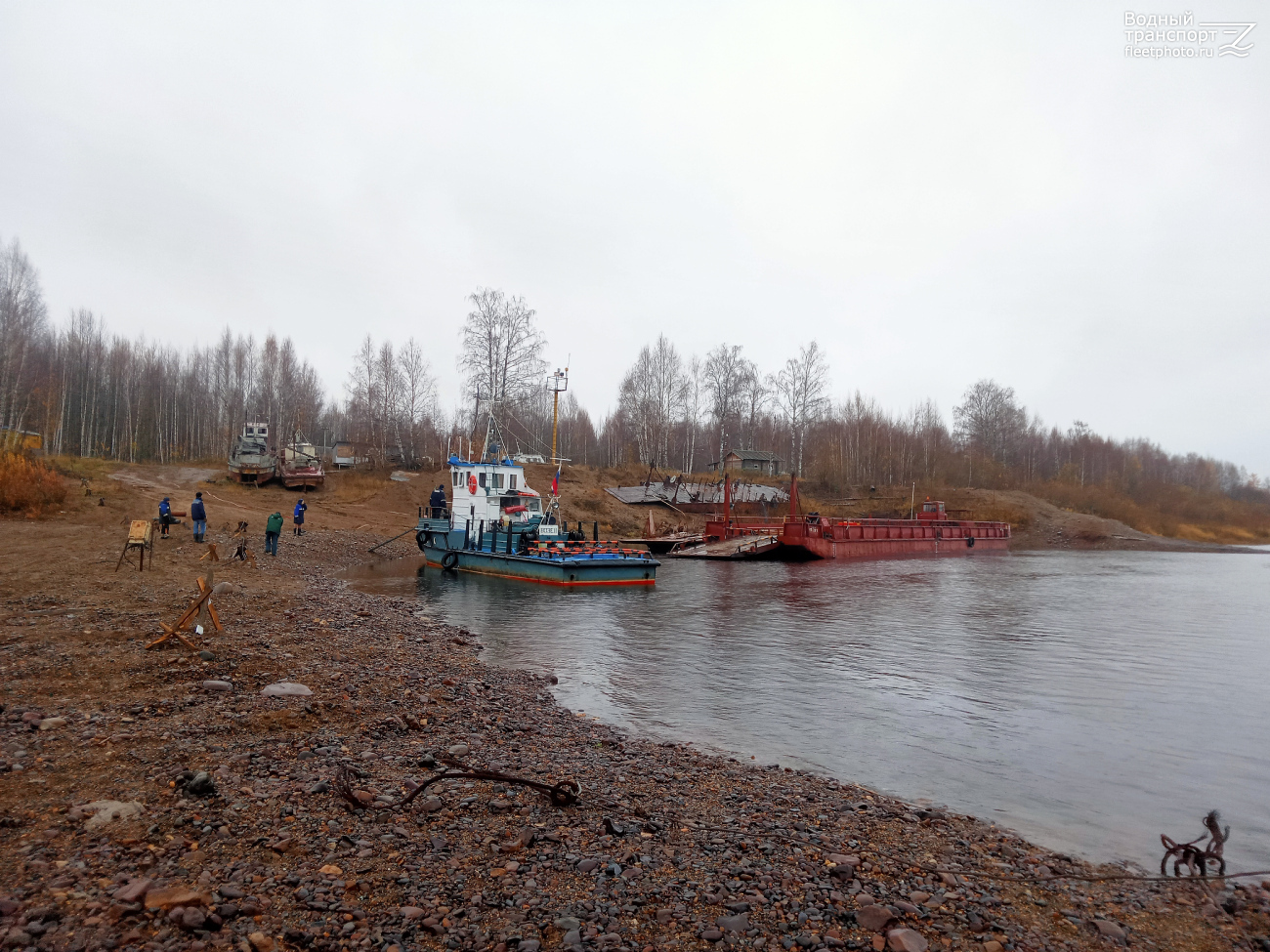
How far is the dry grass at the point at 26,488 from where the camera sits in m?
22.5

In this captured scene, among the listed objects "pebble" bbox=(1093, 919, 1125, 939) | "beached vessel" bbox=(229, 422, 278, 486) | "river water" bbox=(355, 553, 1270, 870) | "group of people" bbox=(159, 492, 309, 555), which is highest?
"beached vessel" bbox=(229, 422, 278, 486)

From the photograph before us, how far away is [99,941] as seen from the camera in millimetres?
3346

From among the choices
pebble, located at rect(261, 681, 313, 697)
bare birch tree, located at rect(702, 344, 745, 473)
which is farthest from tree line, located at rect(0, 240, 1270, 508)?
pebble, located at rect(261, 681, 313, 697)

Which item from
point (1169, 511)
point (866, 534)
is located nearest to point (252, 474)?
point (866, 534)

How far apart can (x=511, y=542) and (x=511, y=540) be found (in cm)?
8

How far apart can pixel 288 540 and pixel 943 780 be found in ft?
86.4

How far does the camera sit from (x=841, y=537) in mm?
39000

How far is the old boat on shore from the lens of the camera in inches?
917

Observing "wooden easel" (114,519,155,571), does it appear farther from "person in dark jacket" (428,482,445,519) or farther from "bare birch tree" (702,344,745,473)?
"bare birch tree" (702,344,745,473)

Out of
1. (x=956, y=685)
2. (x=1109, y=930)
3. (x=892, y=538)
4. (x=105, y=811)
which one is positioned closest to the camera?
→ (x=1109, y=930)

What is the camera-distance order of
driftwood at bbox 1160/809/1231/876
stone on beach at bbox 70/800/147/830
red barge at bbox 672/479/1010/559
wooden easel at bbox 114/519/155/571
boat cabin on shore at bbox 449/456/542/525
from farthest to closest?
red barge at bbox 672/479/1010/559 → boat cabin on shore at bbox 449/456/542/525 → wooden easel at bbox 114/519/155/571 → driftwood at bbox 1160/809/1231/876 → stone on beach at bbox 70/800/147/830

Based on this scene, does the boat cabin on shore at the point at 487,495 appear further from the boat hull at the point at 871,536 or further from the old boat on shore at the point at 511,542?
the boat hull at the point at 871,536

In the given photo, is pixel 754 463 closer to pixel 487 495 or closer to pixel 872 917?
pixel 487 495

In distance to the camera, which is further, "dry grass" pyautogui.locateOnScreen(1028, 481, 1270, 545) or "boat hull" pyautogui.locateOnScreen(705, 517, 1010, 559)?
"dry grass" pyautogui.locateOnScreen(1028, 481, 1270, 545)
